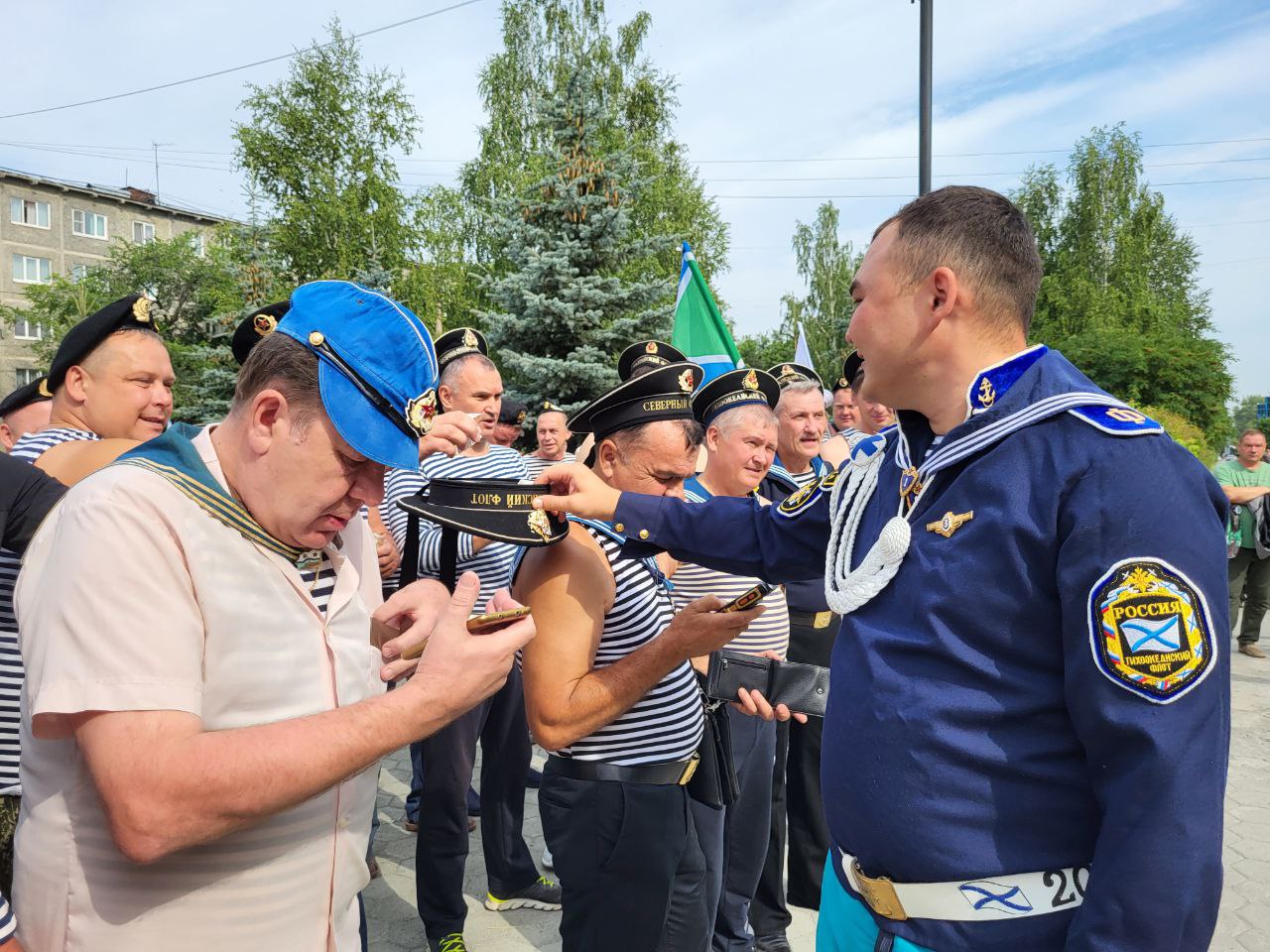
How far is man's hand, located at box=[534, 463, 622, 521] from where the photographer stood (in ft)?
8.29

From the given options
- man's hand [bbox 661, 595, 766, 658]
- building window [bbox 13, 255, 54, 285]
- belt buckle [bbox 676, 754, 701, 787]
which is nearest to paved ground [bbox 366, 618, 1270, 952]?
belt buckle [bbox 676, 754, 701, 787]

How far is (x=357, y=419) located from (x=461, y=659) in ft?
1.53

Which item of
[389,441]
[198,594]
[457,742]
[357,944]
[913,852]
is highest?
[389,441]

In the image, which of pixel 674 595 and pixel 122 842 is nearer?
pixel 122 842

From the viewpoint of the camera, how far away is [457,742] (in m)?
3.98

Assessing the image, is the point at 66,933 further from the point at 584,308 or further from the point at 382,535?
the point at 584,308

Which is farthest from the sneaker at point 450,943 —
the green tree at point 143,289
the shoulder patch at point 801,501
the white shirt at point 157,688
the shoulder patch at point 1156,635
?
the green tree at point 143,289

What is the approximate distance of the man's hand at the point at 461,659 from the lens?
149cm

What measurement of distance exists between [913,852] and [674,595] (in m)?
2.13

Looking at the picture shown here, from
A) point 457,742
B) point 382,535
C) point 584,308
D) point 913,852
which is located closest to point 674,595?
point 457,742

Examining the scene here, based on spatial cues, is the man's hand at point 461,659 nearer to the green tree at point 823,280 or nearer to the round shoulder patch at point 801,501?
the round shoulder patch at point 801,501

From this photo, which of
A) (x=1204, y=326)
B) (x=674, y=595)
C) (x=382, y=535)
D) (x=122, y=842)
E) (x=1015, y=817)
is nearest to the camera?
(x=122, y=842)

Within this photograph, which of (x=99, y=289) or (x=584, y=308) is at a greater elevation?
(x=99, y=289)

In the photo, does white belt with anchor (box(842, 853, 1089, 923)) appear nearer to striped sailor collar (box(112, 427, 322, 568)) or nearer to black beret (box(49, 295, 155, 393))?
striped sailor collar (box(112, 427, 322, 568))
